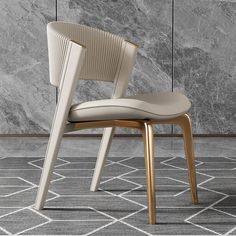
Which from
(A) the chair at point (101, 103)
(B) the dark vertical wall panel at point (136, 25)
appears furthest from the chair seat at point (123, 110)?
(B) the dark vertical wall panel at point (136, 25)

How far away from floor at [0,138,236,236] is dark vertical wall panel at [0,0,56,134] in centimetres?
50

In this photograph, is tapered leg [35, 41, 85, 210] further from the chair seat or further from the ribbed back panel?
the ribbed back panel

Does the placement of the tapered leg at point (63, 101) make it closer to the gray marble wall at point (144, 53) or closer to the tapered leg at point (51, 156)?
the tapered leg at point (51, 156)

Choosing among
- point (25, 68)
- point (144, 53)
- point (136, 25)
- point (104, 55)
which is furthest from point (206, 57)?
point (104, 55)

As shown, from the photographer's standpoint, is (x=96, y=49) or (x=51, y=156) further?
(x=96, y=49)

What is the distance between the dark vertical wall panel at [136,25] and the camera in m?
4.63

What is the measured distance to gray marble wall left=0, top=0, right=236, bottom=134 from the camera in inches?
182

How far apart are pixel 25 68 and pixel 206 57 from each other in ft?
4.82

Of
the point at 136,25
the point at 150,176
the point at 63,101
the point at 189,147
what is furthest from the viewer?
the point at 136,25

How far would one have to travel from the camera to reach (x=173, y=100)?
2553mm

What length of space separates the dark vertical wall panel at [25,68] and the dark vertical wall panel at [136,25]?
0.21 m

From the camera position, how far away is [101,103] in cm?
229

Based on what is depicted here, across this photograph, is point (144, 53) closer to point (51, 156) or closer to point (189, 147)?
point (189, 147)

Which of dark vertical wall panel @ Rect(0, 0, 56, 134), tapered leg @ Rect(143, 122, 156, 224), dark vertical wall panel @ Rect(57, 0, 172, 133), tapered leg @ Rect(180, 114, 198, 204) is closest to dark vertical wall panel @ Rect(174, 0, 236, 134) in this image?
dark vertical wall panel @ Rect(57, 0, 172, 133)
